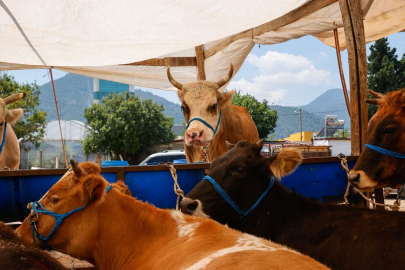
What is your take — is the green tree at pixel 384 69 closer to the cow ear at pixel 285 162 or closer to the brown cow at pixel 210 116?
the brown cow at pixel 210 116

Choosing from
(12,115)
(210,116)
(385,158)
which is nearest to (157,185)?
(210,116)

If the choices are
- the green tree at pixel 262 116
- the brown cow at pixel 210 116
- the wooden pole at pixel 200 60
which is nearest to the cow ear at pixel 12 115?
the brown cow at pixel 210 116

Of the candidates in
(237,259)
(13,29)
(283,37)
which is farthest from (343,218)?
(13,29)

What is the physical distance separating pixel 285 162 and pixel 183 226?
1252 mm

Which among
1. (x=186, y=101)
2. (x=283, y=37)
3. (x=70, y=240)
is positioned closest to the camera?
(x=70, y=240)

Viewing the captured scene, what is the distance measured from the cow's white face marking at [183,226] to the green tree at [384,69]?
953 inches

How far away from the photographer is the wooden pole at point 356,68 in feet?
17.0

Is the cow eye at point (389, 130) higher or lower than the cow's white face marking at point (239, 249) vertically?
higher

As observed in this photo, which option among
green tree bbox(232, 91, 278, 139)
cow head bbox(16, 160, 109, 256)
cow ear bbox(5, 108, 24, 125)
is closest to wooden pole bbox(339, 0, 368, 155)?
cow head bbox(16, 160, 109, 256)

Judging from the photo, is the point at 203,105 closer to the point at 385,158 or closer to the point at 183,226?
the point at 385,158

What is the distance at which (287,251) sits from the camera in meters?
2.20

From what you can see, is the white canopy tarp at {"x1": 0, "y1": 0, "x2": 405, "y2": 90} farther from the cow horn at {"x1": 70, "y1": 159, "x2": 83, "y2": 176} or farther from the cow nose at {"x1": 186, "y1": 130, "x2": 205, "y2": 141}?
the cow horn at {"x1": 70, "y1": 159, "x2": 83, "y2": 176}

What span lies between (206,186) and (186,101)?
2575 millimetres

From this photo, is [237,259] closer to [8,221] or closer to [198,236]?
[198,236]
